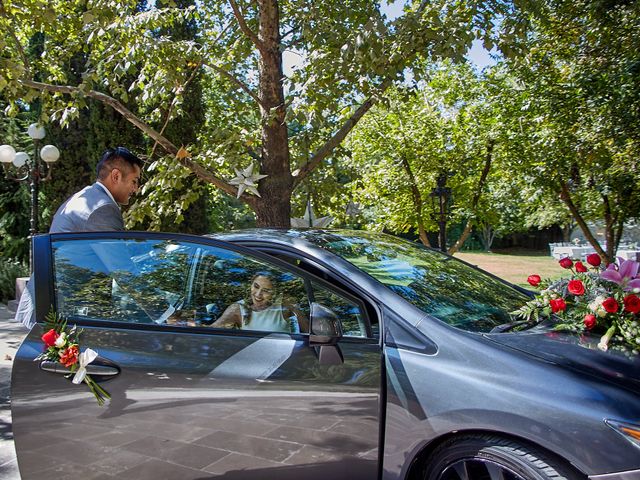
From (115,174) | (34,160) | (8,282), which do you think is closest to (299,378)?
(115,174)

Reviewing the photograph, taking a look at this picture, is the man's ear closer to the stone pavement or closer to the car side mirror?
the stone pavement

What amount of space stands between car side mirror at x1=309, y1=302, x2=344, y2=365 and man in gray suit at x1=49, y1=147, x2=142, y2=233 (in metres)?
1.54

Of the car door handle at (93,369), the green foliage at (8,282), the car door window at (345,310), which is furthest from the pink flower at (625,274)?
the green foliage at (8,282)

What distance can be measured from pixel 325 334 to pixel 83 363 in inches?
43.2

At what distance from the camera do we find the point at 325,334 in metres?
2.25

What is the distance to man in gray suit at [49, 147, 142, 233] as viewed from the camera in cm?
320

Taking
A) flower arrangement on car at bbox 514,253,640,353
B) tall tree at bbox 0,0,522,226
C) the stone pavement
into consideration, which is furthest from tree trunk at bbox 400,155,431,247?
flower arrangement on car at bbox 514,253,640,353

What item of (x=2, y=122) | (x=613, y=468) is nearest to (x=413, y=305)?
(x=613, y=468)

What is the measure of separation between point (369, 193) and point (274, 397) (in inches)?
579

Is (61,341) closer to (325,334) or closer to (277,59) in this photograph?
(325,334)

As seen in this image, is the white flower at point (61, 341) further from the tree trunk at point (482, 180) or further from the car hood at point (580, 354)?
the tree trunk at point (482, 180)

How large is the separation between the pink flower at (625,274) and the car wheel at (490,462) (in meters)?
0.97

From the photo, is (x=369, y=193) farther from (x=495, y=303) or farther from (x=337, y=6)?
(x=495, y=303)

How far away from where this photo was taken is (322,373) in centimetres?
234
